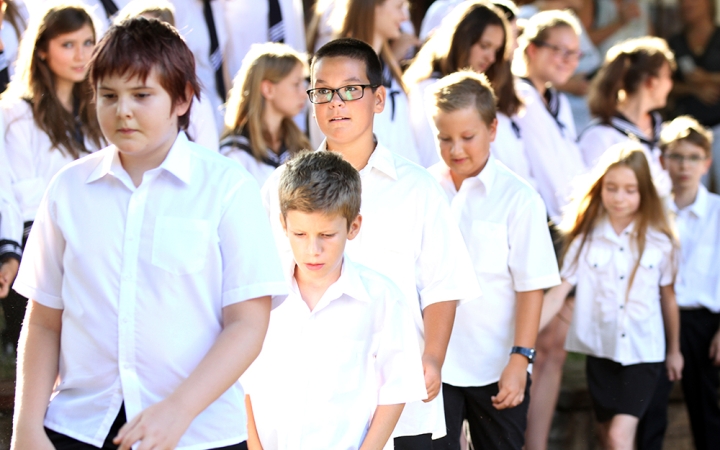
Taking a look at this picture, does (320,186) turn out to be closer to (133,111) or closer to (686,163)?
(133,111)

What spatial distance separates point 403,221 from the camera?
3154 mm

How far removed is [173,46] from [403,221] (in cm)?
116

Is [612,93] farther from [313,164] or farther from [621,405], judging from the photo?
[313,164]

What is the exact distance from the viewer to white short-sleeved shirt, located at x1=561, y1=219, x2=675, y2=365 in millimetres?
4742

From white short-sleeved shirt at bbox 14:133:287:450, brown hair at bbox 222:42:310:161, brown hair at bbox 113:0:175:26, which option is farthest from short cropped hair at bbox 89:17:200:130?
brown hair at bbox 222:42:310:161

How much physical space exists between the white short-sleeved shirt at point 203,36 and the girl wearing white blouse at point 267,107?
0.44 metres

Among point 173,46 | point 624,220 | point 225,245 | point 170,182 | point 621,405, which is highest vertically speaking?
point 173,46

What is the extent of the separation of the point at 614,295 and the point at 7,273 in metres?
2.88

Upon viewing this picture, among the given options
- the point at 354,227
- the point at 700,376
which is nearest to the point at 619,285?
the point at 700,376

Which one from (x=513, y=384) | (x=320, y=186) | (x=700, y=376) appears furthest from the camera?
(x=700, y=376)

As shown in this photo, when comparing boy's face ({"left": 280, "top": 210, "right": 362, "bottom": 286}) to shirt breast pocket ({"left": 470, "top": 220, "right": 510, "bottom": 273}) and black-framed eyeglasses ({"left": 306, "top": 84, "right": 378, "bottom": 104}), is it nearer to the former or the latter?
black-framed eyeglasses ({"left": 306, "top": 84, "right": 378, "bottom": 104})

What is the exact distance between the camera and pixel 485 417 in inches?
152

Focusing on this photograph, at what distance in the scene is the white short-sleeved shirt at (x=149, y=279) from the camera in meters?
2.16

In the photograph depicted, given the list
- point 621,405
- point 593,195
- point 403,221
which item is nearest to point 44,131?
point 403,221
